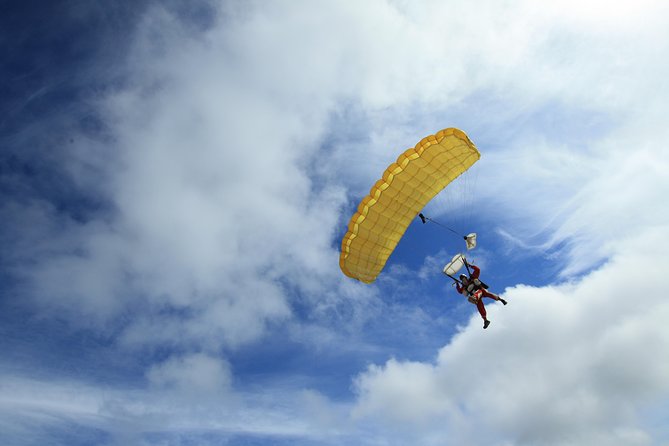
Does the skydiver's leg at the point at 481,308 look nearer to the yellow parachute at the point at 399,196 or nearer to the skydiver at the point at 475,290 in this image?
the skydiver at the point at 475,290

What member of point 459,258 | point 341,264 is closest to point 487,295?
point 459,258

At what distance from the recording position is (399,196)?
2506cm

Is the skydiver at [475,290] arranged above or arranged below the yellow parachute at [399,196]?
below

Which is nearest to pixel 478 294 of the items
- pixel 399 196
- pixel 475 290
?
pixel 475 290

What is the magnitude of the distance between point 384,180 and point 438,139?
3.32 m

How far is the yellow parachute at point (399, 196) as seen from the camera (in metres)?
23.9

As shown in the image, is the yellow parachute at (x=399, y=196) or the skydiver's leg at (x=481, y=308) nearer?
the yellow parachute at (x=399, y=196)

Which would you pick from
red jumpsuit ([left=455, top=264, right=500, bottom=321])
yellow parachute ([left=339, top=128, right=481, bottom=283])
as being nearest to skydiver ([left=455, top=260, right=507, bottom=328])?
red jumpsuit ([left=455, top=264, right=500, bottom=321])

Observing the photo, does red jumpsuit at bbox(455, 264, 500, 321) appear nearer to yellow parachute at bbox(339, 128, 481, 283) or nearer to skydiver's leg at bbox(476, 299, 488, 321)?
skydiver's leg at bbox(476, 299, 488, 321)

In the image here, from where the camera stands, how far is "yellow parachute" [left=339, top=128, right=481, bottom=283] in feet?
78.4

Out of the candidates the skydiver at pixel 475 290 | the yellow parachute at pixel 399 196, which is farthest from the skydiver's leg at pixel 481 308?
the yellow parachute at pixel 399 196

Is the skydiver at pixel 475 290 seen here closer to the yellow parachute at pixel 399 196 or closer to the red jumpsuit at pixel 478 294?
the red jumpsuit at pixel 478 294

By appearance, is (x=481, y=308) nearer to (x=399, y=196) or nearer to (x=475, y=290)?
(x=475, y=290)

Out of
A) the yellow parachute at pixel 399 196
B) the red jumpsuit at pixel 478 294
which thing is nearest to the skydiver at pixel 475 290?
the red jumpsuit at pixel 478 294
